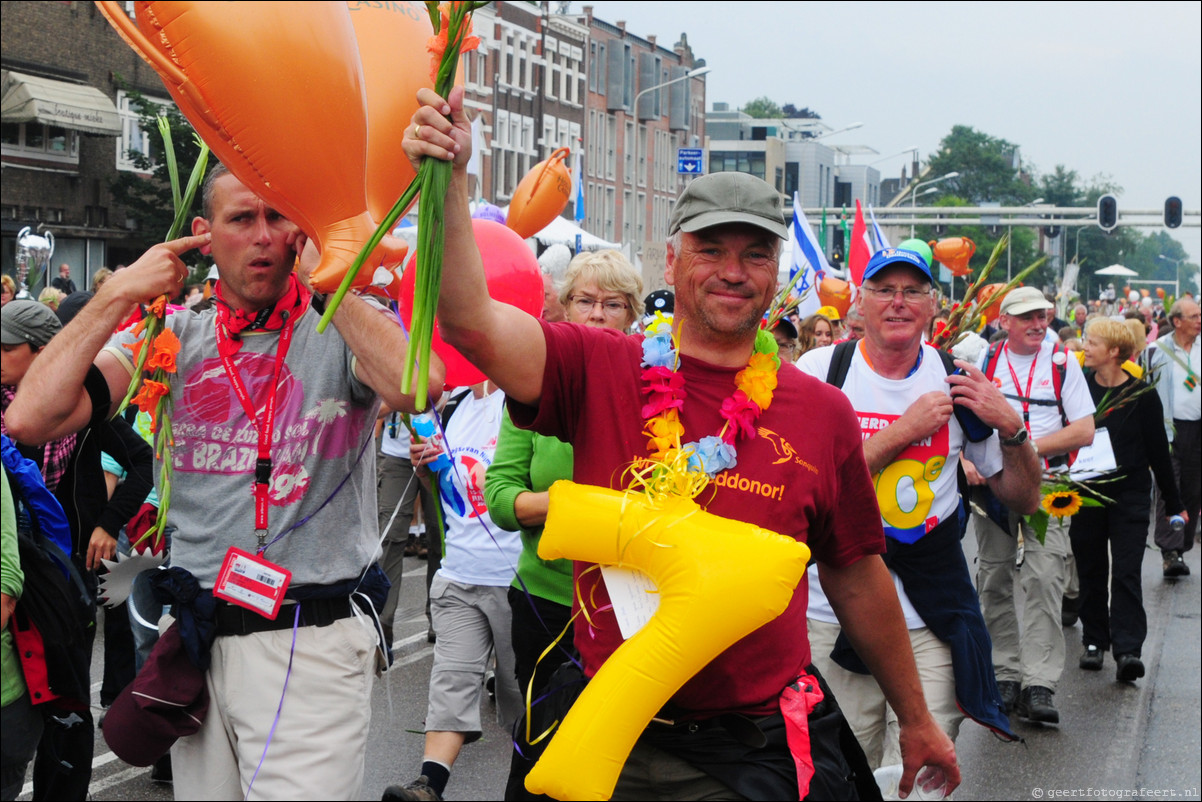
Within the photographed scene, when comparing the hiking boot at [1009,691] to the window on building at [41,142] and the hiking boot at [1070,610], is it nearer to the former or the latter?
the hiking boot at [1070,610]

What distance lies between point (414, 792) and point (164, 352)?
2.42m

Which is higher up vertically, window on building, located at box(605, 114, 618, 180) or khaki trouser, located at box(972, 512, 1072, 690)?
window on building, located at box(605, 114, 618, 180)

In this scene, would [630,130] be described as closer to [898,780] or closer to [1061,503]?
[1061,503]

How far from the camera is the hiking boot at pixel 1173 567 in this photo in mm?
12375

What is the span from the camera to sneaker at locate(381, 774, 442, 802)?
16.7 ft

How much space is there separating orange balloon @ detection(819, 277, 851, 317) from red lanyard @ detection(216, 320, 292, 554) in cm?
1192

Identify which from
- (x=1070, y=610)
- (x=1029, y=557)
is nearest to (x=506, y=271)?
(x=1029, y=557)

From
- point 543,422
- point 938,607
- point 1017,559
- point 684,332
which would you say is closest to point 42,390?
point 543,422

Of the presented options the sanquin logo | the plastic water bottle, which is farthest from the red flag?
the sanquin logo

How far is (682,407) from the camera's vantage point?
119 inches

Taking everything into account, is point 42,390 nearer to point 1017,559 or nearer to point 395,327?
point 395,327

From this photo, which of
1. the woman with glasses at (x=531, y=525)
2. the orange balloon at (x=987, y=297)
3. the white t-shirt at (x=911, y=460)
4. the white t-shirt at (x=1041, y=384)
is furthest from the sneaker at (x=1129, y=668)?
the woman with glasses at (x=531, y=525)

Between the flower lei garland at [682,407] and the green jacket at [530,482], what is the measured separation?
162cm

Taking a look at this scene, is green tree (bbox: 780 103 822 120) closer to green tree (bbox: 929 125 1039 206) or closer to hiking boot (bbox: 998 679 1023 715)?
green tree (bbox: 929 125 1039 206)
